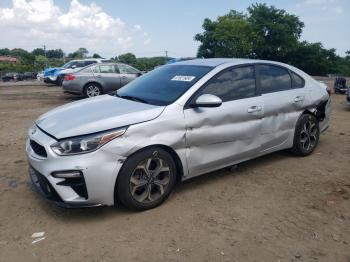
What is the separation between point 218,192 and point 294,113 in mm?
1804

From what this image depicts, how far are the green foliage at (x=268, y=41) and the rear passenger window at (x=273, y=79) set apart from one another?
48245mm

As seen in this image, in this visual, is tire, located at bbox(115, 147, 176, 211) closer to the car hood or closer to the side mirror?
the car hood

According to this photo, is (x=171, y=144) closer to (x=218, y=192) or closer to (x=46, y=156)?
(x=218, y=192)

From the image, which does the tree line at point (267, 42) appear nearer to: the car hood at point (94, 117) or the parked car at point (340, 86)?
the parked car at point (340, 86)

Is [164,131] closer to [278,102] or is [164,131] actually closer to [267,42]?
[278,102]

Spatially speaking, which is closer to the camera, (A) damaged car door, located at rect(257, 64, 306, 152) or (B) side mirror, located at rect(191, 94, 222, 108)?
(B) side mirror, located at rect(191, 94, 222, 108)

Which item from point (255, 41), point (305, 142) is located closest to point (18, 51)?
point (255, 41)

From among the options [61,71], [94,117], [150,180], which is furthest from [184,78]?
[61,71]

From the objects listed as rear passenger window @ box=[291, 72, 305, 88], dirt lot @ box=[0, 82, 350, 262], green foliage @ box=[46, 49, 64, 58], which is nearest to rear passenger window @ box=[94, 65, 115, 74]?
dirt lot @ box=[0, 82, 350, 262]

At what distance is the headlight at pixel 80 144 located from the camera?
351cm

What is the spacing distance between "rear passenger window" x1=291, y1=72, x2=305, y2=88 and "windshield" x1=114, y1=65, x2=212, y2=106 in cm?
161

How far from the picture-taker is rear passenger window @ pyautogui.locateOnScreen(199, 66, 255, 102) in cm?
443

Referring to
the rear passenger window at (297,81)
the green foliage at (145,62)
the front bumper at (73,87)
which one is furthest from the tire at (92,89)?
the green foliage at (145,62)

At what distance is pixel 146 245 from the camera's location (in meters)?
3.25
